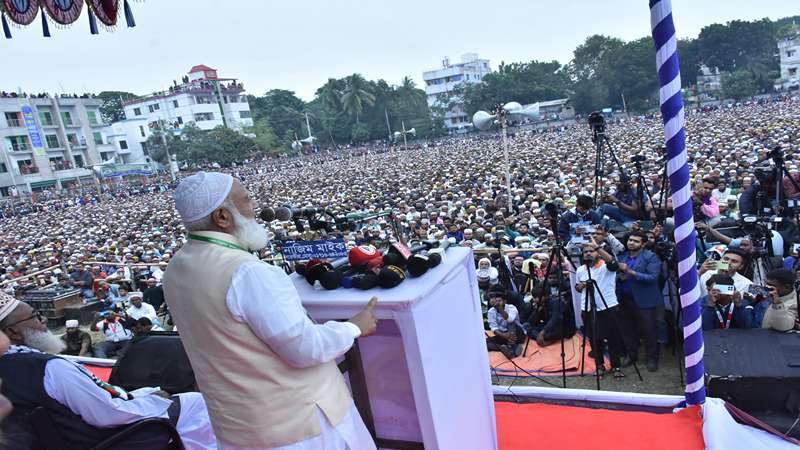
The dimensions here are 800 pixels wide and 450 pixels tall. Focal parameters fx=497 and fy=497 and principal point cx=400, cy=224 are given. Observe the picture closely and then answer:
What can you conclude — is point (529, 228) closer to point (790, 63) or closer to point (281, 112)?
point (790, 63)

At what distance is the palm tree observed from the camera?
4912cm

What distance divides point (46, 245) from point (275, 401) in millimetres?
18658

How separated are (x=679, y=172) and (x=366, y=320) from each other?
1430 millimetres

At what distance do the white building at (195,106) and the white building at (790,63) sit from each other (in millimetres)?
46591

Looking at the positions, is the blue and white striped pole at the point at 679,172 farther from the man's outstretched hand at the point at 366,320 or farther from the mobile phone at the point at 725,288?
the mobile phone at the point at 725,288

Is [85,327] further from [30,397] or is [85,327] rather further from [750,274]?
[750,274]

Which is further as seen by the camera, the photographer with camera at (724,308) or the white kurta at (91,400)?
the photographer with camera at (724,308)

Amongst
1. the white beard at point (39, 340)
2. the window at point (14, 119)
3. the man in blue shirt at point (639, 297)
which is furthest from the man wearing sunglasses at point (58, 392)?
the window at point (14, 119)

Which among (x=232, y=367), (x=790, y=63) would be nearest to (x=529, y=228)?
(x=232, y=367)

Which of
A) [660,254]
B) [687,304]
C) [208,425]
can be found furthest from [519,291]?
[208,425]

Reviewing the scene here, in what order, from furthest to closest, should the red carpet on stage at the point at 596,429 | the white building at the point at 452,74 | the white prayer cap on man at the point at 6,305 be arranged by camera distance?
the white building at the point at 452,74, the red carpet on stage at the point at 596,429, the white prayer cap on man at the point at 6,305

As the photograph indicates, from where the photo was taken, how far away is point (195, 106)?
4684cm

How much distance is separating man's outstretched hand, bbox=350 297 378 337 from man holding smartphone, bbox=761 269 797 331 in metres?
2.58

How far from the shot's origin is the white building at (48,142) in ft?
113
